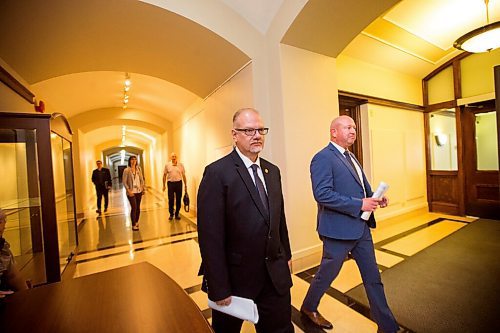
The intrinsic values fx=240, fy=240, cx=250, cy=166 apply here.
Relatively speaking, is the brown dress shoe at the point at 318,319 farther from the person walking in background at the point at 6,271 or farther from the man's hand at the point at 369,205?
the person walking in background at the point at 6,271

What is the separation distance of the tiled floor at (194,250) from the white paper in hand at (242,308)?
101 cm

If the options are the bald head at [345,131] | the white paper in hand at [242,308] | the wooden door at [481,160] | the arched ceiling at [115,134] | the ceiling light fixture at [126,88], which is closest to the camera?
the white paper in hand at [242,308]

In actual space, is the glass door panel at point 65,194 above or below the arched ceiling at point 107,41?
below

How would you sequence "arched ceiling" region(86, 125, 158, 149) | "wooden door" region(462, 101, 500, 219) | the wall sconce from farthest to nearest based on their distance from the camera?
"arched ceiling" region(86, 125, 158, 149) < the wall sconce < "wooden door" region(462, 101, 500, 219)

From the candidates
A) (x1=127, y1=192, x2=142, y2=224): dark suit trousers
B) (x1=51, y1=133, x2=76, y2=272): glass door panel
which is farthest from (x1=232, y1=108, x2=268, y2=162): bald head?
(x1=127, y1=192, x2=142, y2=224): dark suit trousers

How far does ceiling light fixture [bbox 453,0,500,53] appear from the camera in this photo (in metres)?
3.03

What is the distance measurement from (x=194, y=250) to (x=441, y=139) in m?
6.04

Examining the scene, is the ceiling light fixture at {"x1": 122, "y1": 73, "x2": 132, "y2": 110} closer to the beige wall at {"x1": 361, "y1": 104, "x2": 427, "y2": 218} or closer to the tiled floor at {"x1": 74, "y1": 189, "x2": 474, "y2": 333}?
the tiled floor at {"x1": 74, "y1": 189, "x2": 474, "y2": 333}

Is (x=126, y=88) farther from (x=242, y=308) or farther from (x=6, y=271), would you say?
(x=242, y=308)

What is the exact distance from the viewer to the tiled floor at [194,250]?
217 cm

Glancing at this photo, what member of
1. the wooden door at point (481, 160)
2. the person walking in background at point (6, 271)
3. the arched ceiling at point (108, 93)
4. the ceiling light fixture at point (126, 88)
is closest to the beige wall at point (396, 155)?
the wooden door at point (481, 160)

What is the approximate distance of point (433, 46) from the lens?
4617 millimetres

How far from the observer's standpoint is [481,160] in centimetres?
504

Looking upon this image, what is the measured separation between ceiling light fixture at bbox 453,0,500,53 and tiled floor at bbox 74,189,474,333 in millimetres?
2927
